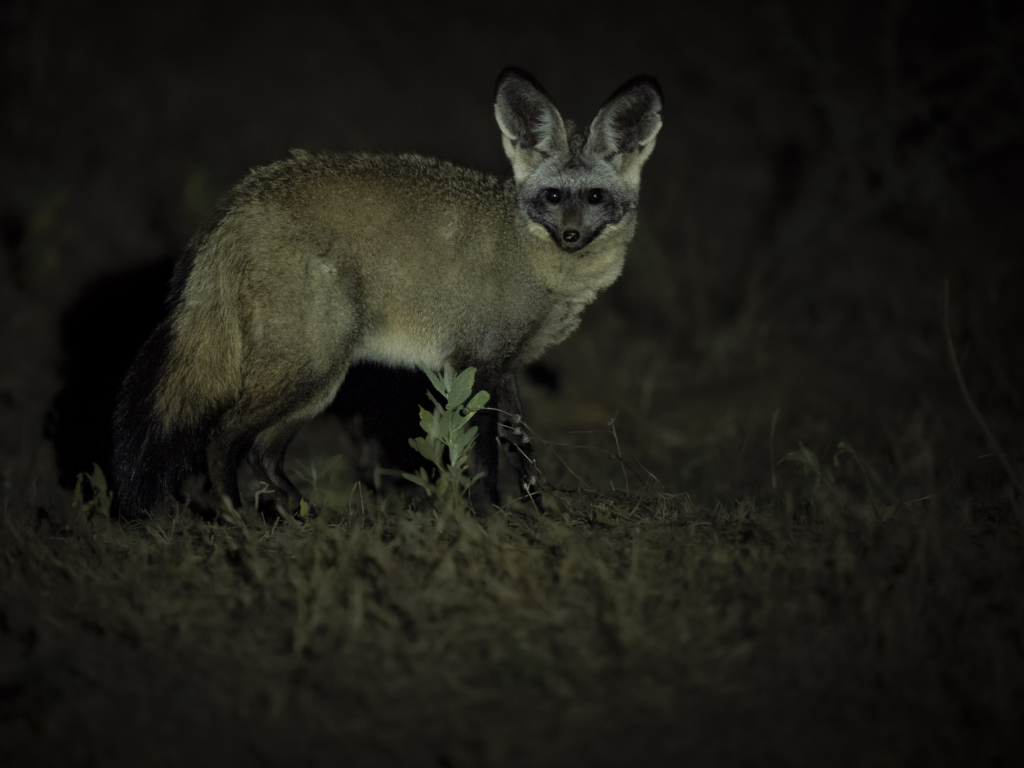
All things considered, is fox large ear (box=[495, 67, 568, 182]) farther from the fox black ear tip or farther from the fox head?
the fox black ear tip

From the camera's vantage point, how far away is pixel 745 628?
2.75 metres

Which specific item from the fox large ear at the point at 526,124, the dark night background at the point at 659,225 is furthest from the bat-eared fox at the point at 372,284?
the dark night background at the point at 659,225

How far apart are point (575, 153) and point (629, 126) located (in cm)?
31

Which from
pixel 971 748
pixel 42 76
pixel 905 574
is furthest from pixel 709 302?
pixel 42 76

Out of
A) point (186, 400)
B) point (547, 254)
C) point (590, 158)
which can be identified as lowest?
point (186, 400)

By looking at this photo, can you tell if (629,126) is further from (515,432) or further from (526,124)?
(515,432)

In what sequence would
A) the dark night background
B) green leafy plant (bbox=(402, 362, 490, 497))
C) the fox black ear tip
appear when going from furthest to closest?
1. the dark night background
2. the fox black ear tip
3. green leafy plant (bbox=(402, 362, 490, 497))

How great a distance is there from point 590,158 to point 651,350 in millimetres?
3640

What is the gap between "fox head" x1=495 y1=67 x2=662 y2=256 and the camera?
174 inches

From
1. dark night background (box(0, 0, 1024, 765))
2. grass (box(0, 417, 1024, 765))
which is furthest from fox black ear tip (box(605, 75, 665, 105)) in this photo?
grass (box(0, 417, 1024, 765))

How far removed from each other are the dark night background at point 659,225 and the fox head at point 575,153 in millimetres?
459

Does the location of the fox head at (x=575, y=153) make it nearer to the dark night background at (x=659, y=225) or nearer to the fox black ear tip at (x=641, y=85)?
the fox black ear tip at (x=641, y=85)

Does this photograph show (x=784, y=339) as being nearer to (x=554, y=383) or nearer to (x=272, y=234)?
(x=554, y=383)

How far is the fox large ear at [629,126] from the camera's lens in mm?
4426
